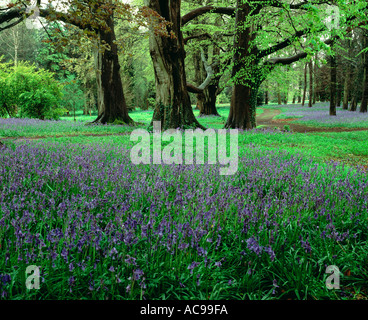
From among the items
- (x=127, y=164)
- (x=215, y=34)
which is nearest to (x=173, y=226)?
(x=127, y=164)

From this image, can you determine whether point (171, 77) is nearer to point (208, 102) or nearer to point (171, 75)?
point (171, 75)

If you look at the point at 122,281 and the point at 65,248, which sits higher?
the point at 65,248

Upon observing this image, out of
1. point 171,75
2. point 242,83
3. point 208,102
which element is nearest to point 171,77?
point 171,75

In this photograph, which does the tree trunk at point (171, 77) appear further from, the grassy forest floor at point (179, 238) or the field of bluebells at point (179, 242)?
the field of bluebells at point (179, 242)

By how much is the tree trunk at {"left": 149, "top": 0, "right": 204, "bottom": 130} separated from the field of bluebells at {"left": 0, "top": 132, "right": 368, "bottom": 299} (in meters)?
7.11

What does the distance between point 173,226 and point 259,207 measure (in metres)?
1.13

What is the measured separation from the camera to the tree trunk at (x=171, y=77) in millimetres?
10516

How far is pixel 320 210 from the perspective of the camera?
10.5 ft

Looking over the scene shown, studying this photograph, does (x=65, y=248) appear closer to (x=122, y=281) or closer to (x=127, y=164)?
(x=122, y=281)

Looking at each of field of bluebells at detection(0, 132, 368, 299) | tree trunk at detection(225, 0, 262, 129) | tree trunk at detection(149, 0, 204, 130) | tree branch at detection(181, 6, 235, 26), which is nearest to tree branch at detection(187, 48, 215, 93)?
tree trunk at detection(225, 0, 262, 129)

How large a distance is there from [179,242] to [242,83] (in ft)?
38.3

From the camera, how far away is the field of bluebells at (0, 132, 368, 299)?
198cm

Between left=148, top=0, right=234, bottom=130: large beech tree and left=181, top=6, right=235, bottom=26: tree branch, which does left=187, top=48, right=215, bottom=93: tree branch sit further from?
left=148, top=0, right=234, bottom=130: large beech tree
